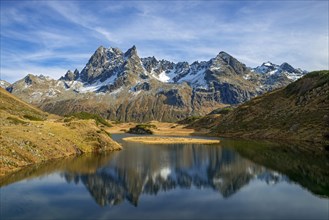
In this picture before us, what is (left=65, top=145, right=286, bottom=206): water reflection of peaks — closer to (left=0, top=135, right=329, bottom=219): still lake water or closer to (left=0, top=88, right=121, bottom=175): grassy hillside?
(left=0, top=135, right=329, bottom=219): still lake water

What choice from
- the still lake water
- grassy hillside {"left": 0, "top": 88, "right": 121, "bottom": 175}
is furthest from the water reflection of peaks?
grassy hillside {"left": 0, "top": 88, "right": 121, "bottom": 175}

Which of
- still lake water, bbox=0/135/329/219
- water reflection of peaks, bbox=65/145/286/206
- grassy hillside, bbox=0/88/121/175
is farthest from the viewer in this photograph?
grassy hillside, bbox=0/88/121/175

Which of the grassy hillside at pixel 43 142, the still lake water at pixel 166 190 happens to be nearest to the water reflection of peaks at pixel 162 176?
the still lake water at pixel 166 190

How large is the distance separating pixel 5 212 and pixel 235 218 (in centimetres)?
2905

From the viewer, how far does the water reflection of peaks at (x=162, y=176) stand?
2227 inches

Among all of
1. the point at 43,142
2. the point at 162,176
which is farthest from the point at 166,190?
the point at 43,142

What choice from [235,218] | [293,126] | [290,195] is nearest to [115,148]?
Result: [290,195]

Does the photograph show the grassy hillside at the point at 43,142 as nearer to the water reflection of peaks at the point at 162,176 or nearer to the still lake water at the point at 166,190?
the still lake water at the point at 166,190

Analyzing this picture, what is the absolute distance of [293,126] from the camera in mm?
171250

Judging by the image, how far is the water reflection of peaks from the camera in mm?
56562

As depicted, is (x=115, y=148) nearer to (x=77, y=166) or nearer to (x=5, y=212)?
(x=77, y=166)

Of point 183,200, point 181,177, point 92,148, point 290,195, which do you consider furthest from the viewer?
point 92,148

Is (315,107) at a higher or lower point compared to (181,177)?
higher

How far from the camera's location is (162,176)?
71250 millimetres
